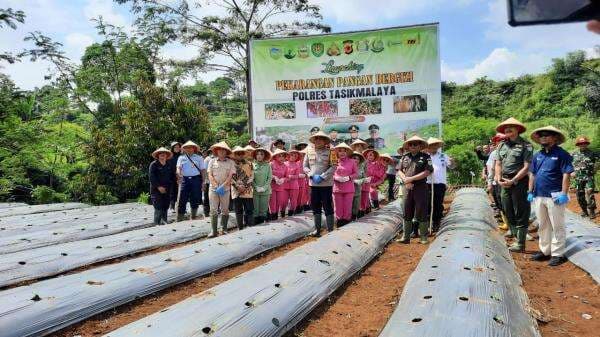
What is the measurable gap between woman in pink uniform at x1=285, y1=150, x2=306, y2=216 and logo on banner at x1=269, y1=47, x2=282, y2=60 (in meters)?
3.48

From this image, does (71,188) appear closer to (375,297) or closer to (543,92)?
(375,297)

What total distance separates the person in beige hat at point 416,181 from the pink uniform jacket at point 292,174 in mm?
2975

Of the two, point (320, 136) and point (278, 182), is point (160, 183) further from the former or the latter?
point (320, 136)

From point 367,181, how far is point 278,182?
178 cm

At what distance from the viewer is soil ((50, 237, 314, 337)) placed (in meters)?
3.84

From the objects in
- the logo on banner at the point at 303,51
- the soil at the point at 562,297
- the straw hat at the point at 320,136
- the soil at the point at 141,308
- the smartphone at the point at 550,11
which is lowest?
the soil at the point at 562,297

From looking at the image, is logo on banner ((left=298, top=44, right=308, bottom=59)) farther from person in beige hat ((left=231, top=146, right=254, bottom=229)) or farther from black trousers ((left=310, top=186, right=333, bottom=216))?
black trousers ((left=310, top=186, right=333, bottom=216))

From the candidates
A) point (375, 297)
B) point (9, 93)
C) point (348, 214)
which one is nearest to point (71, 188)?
point (9, 93)

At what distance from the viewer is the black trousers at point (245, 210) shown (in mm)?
8367

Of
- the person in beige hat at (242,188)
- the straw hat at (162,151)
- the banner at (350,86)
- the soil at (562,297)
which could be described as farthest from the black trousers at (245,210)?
the banner at (350,86)

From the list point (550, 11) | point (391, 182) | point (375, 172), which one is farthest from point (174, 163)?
point (550, 11)

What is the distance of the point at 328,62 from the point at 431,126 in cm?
301

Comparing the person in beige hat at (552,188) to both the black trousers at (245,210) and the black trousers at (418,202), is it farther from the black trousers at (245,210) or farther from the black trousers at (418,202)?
the black trousers at (245,210)

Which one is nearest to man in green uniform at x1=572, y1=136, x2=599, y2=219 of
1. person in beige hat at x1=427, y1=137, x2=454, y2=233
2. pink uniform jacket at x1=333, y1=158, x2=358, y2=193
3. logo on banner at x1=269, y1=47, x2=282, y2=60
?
person in beige hat at x1=427, y1=137, x2=454, y2=233
